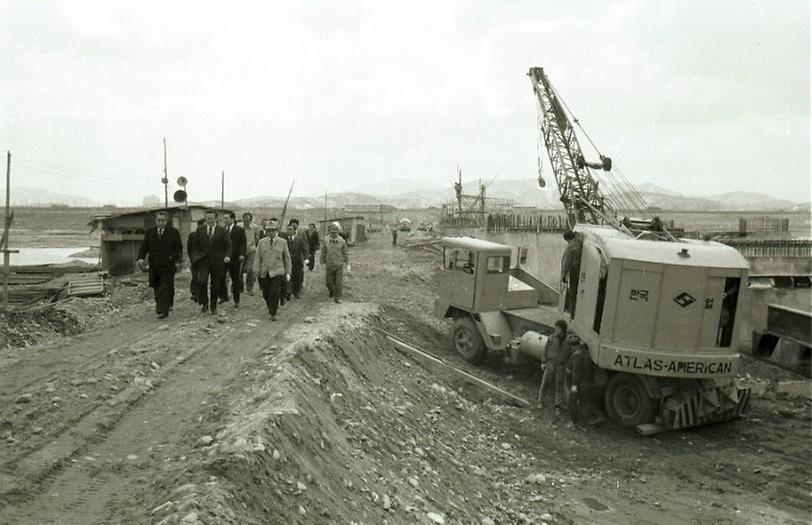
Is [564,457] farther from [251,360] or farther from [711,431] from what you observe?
[251,360]

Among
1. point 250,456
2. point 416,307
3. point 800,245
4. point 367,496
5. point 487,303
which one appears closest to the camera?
point 250,456

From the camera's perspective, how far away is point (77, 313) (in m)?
10.4

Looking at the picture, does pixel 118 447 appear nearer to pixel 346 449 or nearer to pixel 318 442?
pixel 318 442

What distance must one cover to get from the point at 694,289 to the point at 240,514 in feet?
23.7

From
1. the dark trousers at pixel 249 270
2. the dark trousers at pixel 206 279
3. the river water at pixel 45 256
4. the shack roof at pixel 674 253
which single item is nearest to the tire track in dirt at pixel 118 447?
the dark trousers at pixel 206 279

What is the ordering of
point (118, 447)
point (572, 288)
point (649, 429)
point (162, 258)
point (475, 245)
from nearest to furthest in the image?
point (118, 447)
point (649, 429)
point (162, 258)
point (572, 288)
point (475, 245)

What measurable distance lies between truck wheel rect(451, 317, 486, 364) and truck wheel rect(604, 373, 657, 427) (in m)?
2.95

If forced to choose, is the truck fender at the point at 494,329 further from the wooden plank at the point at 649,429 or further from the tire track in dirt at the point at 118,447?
the tire track in dirt at the point at 118,447

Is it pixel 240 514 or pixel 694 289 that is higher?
→ pixel 694 289

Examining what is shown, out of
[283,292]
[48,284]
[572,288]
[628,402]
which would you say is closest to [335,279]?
[283,292]

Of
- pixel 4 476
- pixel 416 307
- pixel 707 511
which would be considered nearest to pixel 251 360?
pixel 4 476

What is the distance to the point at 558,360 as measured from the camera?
9.82 metres

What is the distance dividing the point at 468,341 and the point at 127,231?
33.1ft

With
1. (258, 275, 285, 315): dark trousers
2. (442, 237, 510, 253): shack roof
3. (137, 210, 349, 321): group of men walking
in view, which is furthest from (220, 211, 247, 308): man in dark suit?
(442, 237, 510, 253): shack roof
